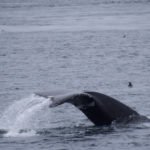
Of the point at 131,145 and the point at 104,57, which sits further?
the point at 104,57

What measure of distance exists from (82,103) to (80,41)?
35.5 m

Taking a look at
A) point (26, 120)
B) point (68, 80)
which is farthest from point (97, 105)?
point (68, 80)

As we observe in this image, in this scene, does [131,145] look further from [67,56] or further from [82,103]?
[67,56]

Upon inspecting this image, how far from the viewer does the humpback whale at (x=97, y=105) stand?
1308cm

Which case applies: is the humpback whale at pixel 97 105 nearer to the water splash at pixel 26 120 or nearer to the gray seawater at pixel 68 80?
the gray seawater at pixel 68 80

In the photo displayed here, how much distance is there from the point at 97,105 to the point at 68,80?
13.4 m

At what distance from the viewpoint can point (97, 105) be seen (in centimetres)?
1342

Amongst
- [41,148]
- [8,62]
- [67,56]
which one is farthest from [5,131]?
[67,56]

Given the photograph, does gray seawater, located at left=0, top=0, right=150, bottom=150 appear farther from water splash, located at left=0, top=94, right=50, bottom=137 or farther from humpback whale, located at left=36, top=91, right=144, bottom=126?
humpback whale, located at left=36, top=91, right=144, bottom=126

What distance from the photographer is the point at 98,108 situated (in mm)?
13484

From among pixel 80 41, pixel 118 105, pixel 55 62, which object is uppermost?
pixel 80 41

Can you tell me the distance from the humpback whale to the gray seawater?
38cm

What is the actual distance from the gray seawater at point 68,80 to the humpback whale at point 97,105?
1.25 feet

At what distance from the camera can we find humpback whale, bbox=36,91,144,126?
13078 millimetres
